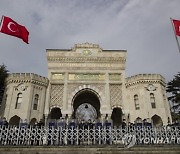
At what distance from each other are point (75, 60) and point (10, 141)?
53.9ft

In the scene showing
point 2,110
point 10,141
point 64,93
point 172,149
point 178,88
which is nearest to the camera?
point 172,149

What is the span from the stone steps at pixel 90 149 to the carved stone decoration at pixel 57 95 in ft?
→ 47.2

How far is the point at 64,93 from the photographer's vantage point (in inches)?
932

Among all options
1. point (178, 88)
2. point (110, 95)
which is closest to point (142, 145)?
point (110, 95)

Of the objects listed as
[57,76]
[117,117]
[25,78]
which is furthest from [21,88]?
[117,117]

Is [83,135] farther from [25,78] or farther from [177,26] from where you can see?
[25,78]

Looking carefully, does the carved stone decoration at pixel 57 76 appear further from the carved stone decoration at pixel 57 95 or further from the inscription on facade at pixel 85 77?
the inscription on facade at pixel 85 77

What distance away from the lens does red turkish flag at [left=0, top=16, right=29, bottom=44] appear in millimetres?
13395

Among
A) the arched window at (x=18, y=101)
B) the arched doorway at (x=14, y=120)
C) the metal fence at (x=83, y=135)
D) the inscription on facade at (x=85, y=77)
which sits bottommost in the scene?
the metal fence at (x=83, y=135)

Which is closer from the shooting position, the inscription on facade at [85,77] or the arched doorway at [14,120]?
the arched doorway at [14,120]

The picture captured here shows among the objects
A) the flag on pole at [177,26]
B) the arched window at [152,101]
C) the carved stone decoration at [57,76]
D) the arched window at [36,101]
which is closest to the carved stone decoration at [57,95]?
the carved stone decoration at [57,76]

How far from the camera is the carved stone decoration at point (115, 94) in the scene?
23.6 metres

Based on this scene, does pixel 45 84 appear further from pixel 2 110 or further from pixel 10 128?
pixel 10 128

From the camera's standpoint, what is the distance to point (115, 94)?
2411 cm
